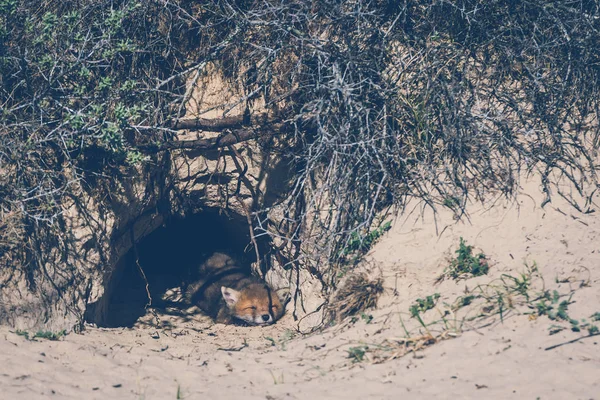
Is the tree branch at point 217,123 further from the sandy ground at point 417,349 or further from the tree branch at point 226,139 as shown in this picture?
the sandy ground at point 417,349

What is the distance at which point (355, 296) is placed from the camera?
4.65 meters

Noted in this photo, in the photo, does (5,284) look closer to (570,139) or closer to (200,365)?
(200,365)

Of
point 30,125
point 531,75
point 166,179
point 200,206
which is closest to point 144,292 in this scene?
point 200,206

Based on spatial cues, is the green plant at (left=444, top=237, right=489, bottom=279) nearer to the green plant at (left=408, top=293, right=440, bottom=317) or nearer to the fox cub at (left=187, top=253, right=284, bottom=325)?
the green plant at (left=408, top=293, right=440, bottom=317)

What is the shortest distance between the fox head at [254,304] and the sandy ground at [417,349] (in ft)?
6.38

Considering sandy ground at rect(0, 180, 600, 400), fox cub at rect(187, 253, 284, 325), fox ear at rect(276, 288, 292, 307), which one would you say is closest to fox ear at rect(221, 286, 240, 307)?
fox cub at rect(187, 253, 284, 325)

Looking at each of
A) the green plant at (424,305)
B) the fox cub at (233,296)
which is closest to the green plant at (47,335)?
the fox cub at (233,296)

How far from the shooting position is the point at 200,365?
4.19m

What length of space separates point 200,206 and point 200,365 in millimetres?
2784

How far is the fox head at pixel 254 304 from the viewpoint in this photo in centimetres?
700

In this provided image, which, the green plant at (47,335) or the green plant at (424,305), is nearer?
the green plant at (424,305)

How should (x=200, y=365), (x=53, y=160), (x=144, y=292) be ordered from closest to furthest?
(x=200, y=365) → (x=53, y=160) → (x=144, y=292)

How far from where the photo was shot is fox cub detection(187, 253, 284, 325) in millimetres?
7043

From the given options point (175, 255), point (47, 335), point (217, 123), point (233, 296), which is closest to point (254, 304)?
point (233, 296)
